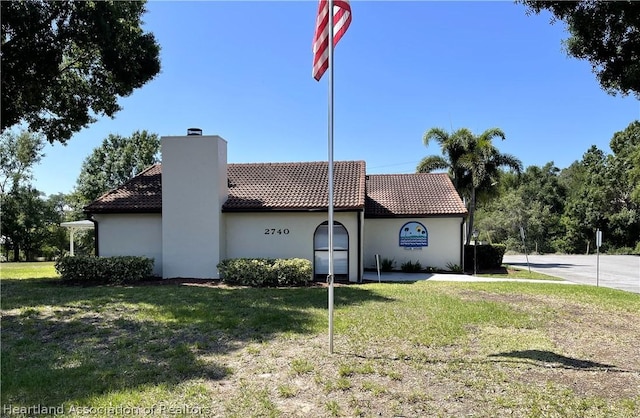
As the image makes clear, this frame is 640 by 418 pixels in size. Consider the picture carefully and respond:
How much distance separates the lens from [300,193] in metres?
16.5

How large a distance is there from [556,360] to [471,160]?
790 inches

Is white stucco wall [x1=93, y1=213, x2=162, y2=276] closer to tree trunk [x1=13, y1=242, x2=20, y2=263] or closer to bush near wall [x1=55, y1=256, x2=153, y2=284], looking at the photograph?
bush near wall [x1=55, y1=256, x2=153, y2=284]

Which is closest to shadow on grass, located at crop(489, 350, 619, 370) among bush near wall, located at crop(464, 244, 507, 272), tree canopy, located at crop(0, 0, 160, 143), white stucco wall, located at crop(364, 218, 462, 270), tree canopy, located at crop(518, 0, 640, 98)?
tree canopy, located at crop(518, 0, 640, 98)

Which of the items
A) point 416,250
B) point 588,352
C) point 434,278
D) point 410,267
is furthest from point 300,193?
point 588,352

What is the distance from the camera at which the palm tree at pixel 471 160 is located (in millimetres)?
24500

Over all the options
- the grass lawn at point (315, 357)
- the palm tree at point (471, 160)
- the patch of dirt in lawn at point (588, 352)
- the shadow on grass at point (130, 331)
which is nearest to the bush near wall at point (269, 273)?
the shadow on grass at point (130, 331)

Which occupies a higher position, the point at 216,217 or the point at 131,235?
the point at 216,217

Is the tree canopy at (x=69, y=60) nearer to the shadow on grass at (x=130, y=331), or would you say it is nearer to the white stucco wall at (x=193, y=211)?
the white stucco wall at (x=193, y=211)

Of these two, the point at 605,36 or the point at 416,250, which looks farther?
the point at 416,250

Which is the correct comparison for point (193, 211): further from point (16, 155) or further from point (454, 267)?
point (16, 155)

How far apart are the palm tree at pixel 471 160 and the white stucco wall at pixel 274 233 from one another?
12.4m

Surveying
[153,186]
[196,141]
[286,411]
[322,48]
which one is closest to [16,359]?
[286,411]

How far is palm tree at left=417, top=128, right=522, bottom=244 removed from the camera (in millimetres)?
24500

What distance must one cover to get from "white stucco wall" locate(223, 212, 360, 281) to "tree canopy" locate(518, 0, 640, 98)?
30.2 ft
